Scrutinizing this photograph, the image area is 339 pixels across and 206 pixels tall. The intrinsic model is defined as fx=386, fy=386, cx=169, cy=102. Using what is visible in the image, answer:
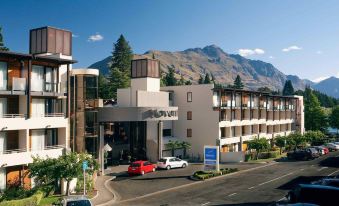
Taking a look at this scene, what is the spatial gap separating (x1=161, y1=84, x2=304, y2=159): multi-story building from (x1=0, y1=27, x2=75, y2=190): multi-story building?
30053 mm

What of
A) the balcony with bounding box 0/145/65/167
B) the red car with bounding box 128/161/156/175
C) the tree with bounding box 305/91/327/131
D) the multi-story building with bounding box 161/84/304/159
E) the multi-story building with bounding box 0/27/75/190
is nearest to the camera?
the balcony with bounding box 0/145/65/167

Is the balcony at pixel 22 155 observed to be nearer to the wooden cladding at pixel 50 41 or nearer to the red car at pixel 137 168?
the wooden cladding at pixel 50 41

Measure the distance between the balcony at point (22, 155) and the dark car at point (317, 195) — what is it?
73.0 ft

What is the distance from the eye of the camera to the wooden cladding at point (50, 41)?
140 feet

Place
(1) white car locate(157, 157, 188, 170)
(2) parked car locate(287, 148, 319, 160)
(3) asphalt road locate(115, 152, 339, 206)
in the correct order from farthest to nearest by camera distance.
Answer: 1. (2) parked car locate(287, 148, 319, 160)
2. (1) white car locate(157, 157, 188, 170)
3. (3) asphalt road locate(115, 152, 339, 206)

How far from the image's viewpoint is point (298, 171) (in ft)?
167

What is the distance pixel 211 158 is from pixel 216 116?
18332 millimetres

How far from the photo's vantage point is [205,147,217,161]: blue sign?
47.7 meters

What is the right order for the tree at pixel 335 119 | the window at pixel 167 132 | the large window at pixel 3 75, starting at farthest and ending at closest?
the tree at pixel 335 119, the window at pixel 167 132, the large window at pixel 3 75

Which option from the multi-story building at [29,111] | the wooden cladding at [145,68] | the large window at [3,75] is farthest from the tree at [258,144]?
the large window at [3,75]

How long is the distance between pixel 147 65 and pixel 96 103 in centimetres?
1282

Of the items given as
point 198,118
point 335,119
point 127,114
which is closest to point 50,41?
point 127,114


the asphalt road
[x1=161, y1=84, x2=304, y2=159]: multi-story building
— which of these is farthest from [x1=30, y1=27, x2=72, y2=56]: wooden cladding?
[x1=161, y1=84, x2=304, y2=159]: multi-story building

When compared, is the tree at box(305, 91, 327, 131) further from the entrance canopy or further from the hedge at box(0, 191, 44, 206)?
the hedge at box(0, 191, 44, 206)
